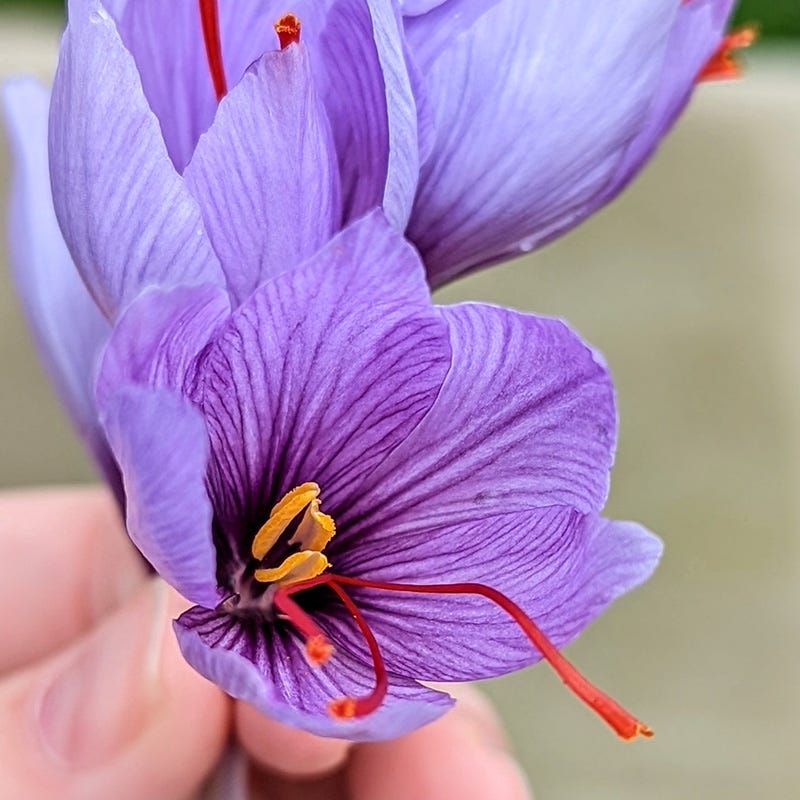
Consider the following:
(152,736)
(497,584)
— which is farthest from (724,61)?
(152,736)

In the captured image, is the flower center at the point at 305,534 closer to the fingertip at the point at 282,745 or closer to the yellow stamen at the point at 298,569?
the yellow stamen at the point at 298,569

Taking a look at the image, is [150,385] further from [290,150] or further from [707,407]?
[707,407]

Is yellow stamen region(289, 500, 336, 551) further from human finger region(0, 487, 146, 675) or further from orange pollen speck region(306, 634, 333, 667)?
human finger region(0, 487, 146, 675)

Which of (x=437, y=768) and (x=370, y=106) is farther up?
(x=370, y=106)

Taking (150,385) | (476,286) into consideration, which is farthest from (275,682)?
(476,286)

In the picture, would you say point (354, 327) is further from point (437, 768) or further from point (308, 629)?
point (437, 768)

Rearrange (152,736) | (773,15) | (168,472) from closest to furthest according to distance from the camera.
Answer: (168,472), (152,736), (773,15)

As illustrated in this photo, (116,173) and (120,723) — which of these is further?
(120,723)

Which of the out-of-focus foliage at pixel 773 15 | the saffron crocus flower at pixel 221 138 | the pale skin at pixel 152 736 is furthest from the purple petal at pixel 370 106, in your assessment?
the out-of-focus foliage at pixel 773 15
